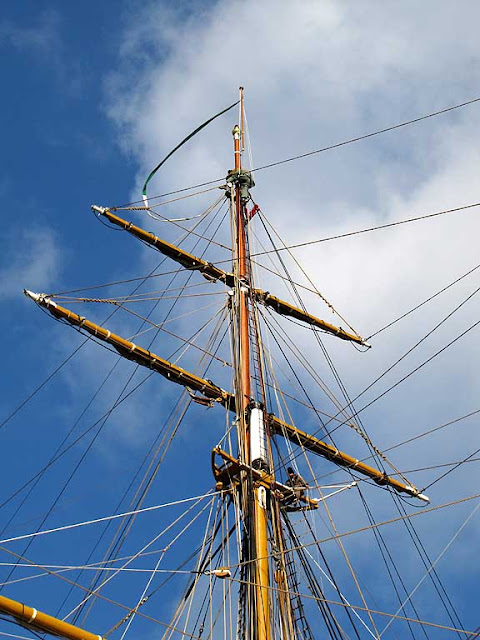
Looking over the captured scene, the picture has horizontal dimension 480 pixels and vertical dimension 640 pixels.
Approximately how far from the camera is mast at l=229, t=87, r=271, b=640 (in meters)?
14.2

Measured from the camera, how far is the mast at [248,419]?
14234mm

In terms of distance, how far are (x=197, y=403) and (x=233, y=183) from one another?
6692mm

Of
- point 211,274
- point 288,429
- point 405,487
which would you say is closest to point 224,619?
point 288,429

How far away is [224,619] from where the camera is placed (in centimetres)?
1421

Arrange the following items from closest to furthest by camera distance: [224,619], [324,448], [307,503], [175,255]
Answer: [224,619], [307,503], [324,448], [175,255]

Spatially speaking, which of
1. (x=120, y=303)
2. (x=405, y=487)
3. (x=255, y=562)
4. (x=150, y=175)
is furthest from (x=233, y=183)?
(x=255, y=562)

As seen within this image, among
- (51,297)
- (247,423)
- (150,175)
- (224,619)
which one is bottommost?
(224,619)

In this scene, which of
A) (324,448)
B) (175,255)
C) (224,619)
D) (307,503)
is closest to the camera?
(224,619)

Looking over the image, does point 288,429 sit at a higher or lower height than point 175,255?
lower

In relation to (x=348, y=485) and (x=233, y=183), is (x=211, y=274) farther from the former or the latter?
(x=348, y=485)

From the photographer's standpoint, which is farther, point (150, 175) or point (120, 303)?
point (150, 175)

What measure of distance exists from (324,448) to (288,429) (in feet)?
4.26

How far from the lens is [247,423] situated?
56.4 ft

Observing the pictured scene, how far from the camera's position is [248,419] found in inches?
678
